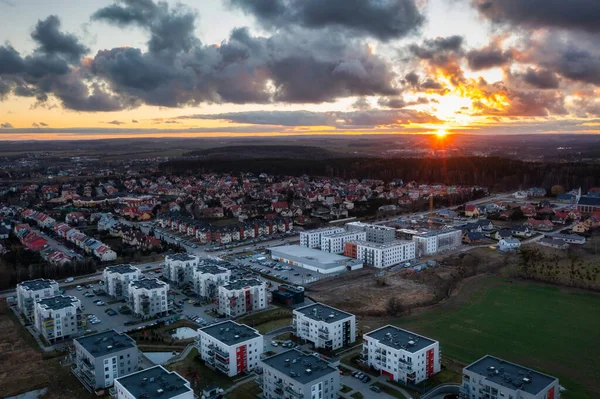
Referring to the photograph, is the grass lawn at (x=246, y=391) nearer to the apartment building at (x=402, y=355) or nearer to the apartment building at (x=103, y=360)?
the apartment building at (x=103, y=360)

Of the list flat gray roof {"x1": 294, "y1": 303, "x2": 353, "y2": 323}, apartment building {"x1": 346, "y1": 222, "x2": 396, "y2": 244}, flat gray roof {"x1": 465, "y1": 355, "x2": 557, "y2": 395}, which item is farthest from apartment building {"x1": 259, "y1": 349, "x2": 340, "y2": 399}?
apartment building {"x1": 346, "y1": 222, "x2": 396, "y2": 244}

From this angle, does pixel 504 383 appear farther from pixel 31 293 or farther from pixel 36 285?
pixel 36 285

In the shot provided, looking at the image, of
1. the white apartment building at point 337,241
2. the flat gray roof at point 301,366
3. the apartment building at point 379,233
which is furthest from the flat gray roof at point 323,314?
the apartment building at point 379,233

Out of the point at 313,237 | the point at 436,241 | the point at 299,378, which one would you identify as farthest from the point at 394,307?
the point at 313,237

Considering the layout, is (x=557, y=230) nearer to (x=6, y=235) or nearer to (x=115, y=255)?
(x=115, y=255)

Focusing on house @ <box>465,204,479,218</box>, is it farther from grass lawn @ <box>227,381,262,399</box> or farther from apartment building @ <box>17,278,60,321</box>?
apartment building @ <box>17,278,60,321</box>

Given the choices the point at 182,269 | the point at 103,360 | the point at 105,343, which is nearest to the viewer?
the point at 103,360
